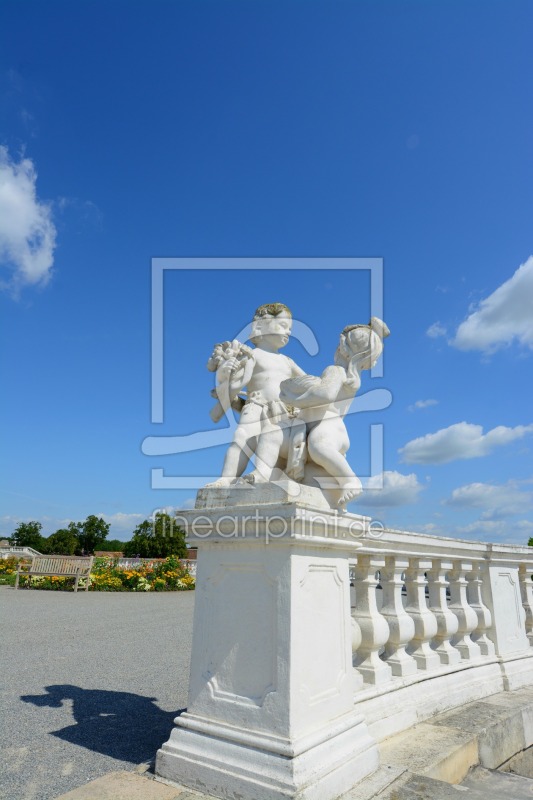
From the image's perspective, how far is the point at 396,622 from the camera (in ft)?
12.1

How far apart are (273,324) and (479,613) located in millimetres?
3307

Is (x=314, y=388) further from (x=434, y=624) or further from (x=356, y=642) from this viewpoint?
(x=434, y=624)

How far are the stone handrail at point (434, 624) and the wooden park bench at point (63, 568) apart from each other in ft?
44.0

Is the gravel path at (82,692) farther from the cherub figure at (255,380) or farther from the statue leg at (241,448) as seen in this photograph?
the cherub figure at (255,380)

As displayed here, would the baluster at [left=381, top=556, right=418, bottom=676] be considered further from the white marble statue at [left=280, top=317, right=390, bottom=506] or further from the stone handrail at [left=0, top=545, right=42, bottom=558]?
the stone handrail at [left=0, top=545, right=42, bottom=558]

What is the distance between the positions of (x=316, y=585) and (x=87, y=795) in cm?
154

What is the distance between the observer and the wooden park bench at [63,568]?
15.4 meters

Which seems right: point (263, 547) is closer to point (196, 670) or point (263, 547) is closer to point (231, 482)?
point (231, 482)

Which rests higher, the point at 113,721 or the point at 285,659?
the point at 285,659

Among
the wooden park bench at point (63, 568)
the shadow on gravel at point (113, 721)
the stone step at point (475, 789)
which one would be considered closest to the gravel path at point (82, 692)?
the shadow on gravel at point (113, 721)

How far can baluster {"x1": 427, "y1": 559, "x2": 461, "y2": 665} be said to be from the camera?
4.21 m

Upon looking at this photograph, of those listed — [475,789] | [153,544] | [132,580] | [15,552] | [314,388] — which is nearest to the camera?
[475,789]

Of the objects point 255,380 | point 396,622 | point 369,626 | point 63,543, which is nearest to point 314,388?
point 255,380

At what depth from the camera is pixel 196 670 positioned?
2.92 metres
